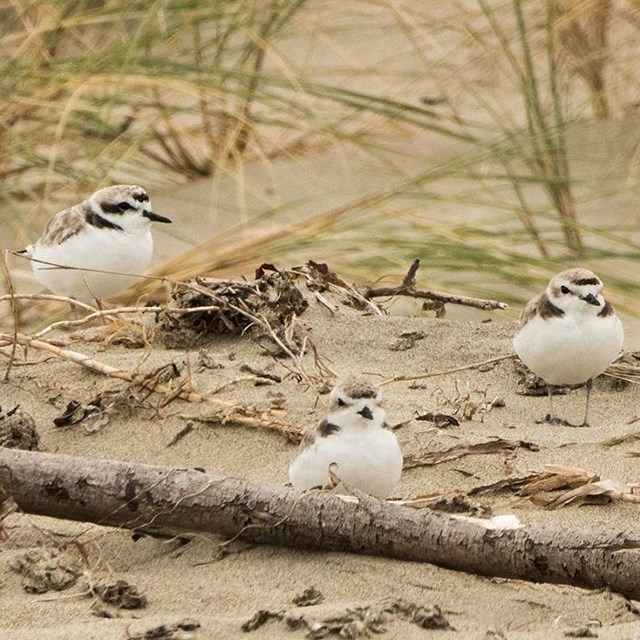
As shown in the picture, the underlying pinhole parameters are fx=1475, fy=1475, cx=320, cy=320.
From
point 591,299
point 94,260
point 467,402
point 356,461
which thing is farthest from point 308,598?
point 94,260

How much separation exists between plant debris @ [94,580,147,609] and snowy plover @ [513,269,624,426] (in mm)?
2113

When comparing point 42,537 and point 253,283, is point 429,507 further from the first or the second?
point 253,283

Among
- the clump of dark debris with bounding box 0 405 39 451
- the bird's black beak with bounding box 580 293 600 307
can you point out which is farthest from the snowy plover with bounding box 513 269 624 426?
the clump of dark debris with bounding box 0 405 39 451

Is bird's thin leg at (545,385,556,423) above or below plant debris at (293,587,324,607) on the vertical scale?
above

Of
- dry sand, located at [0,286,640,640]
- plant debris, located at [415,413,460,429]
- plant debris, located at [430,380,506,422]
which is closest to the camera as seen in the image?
dry sand, located at [0,286,640,640]

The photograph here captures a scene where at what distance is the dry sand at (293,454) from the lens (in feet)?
11.2

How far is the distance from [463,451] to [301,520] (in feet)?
3.41

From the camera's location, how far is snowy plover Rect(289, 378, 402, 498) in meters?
4.00

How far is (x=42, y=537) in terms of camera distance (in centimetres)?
404

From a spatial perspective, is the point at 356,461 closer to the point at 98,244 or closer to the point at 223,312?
the point at 223,312

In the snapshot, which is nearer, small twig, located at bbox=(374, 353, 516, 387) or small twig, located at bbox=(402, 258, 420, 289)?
small twig, located at bbox=(374, 353, 516, 387)

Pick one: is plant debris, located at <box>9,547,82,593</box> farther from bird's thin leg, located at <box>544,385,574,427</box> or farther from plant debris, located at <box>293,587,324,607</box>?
bird's thin leg, located at <box>544,385,574,427</box>

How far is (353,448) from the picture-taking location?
4.04 metres

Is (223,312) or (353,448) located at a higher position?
(223,312)
